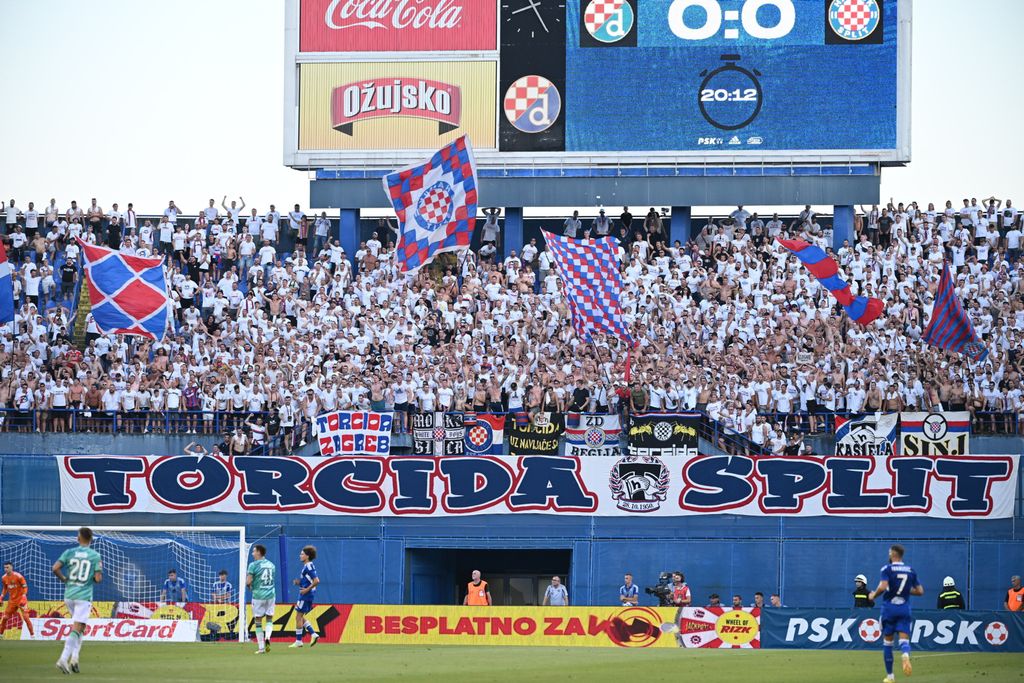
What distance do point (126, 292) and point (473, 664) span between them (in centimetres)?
1477

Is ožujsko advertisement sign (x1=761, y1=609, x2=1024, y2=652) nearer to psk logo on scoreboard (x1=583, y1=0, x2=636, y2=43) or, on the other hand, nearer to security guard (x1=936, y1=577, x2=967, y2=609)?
security guard (x1=936, y1=577, x2=967, y2=609)

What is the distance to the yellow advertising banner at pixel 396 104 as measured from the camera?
45281mm

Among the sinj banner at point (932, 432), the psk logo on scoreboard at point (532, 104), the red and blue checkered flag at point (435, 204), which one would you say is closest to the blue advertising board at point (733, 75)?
the psk logo on scoreboard at point (532, 104)

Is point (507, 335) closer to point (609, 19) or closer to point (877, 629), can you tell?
point (609, 19)

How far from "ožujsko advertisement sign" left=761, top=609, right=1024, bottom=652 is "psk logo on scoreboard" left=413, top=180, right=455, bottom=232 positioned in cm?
1348

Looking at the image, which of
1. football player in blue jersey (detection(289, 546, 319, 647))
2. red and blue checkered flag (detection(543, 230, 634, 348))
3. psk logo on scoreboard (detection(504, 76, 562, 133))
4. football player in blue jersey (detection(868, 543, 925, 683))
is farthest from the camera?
psk logo on scoreboard (detection(504, 76, 562, 133))

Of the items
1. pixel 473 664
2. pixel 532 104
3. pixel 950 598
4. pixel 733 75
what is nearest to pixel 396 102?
pixel 532 104

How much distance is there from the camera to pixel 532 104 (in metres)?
45.2

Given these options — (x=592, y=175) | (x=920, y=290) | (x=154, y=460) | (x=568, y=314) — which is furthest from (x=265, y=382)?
(x=920, y=290)

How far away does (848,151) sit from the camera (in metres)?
44.6

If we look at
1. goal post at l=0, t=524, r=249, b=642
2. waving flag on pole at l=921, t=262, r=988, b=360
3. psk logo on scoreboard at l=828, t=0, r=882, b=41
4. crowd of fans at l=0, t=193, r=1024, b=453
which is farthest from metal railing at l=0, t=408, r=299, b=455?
psk logo on scoreboard at l=828, t=0, r=882, b=41

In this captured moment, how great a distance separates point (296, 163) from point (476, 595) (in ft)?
59.5

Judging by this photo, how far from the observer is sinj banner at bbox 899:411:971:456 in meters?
35.6

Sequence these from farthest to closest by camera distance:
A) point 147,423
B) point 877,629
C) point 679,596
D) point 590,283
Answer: point 147,423, point 590,283, point 679,596, point 877,629
